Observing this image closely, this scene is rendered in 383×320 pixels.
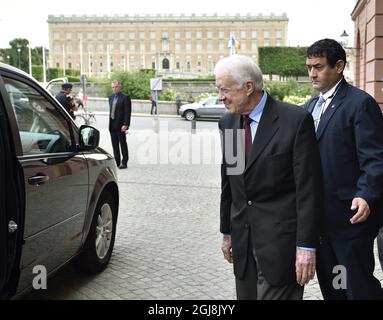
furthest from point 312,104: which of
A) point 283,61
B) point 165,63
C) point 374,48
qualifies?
point 165,63

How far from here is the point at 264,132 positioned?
9.31 ft

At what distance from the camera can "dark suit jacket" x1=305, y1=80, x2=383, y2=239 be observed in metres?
3.20

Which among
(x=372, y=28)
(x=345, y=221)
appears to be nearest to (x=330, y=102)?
(x=345, y=221)

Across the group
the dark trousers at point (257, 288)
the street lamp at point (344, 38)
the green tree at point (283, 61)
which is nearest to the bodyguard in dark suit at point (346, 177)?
the dark trousers at point (257, 288)

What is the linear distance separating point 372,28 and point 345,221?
36.1ft

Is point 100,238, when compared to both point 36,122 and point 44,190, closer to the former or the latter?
point 36,122

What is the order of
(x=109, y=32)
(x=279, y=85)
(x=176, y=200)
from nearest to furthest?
(x=176, y=200) → (x=279, y=85) → (x=109, y=32)

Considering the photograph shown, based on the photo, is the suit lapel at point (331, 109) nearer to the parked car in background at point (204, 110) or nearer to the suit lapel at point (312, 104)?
the suit lapel at point (312, 104)

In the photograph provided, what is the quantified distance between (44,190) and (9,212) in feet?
1.75

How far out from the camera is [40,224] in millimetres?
3676

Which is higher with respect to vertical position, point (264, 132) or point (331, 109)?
point (331, 109)

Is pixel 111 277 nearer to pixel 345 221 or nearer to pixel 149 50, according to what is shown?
pixel 345 221

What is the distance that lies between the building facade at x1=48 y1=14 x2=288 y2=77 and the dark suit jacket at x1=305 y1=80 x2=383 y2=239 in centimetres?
14340

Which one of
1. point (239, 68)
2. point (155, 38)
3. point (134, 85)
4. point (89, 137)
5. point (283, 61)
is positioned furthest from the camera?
point (155, 38)
